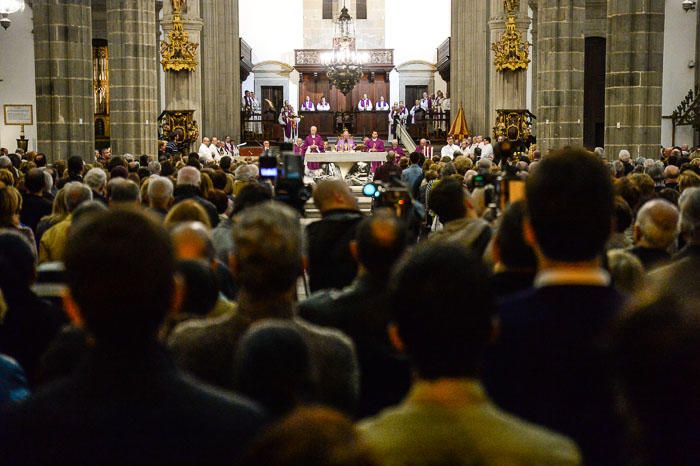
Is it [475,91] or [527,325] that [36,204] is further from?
[475,91]

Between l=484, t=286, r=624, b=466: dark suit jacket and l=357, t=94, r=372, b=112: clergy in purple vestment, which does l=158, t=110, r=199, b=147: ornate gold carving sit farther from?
l=484, t=286, r=624, b=466: dark suit jacket

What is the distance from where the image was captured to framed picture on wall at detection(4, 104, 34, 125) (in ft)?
108

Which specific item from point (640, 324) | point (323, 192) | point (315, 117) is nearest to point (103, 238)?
point (640, 324)

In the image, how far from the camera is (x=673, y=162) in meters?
18.0

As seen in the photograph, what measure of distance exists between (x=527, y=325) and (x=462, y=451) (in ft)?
2.56

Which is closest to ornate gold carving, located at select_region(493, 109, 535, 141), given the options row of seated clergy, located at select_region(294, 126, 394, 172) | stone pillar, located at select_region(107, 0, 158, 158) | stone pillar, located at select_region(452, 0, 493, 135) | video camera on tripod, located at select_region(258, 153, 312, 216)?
row of seated clergy, located at select_region(294, 126, 394, 172)

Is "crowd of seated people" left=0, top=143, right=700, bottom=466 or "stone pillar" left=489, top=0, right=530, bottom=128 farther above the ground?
"stone pillar" left=489, top=0, right=530, bottom=128

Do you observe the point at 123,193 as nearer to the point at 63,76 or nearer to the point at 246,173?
the point at 246,173

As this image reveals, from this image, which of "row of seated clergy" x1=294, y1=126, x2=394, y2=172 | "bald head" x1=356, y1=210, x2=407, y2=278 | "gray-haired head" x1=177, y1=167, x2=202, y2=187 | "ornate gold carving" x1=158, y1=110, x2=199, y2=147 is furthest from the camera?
"ornate gold carving" x1=158, y1=110, x2=199, y2=147

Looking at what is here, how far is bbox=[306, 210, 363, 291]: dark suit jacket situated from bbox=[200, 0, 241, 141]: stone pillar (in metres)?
28.2

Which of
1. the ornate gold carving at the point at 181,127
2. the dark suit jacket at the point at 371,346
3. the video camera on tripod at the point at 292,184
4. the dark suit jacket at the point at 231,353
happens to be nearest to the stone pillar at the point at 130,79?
the ornate gold carving at the point at 181,127

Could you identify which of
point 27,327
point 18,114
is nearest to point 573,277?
point 27,327

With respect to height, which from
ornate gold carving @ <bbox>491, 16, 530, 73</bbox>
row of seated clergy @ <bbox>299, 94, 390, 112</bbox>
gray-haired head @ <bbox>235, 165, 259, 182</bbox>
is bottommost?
gray-haired head @ <bbox>235, 165, 259, 182</bbox>

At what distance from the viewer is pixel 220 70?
36.8 m
